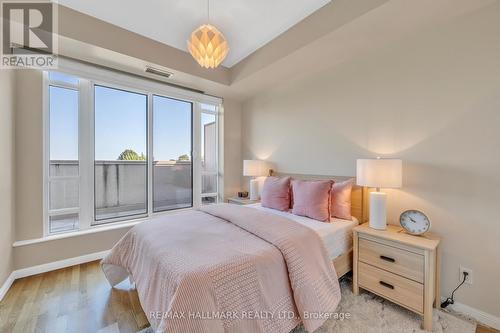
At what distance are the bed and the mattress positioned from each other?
1 centimetres

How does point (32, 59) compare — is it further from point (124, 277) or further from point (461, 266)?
point (461, 266)

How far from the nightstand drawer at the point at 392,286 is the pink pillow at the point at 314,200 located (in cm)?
57

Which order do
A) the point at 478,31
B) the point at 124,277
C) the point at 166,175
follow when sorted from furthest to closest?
1. the point at 166,175
2. the point at 124,277
3. the point at 478,31

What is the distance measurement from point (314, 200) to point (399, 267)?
0.89 metres

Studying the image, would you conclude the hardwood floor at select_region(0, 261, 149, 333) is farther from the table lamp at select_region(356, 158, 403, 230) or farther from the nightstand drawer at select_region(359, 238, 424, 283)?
the table lamp at select_region(356, 158, 403, 230)

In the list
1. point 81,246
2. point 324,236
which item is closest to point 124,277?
point 81,246

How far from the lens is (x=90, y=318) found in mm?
1678

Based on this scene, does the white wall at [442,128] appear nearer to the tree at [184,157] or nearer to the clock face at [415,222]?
the clock face at [415,222]

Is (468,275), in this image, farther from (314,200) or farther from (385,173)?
(314,200)

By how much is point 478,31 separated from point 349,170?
157cm

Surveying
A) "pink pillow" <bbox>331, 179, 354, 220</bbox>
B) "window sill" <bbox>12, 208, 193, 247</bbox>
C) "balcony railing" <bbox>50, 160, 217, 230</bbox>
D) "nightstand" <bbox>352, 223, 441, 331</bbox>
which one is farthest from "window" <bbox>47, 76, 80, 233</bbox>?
"nightstand" <bbox>352, 223, 441, 331</bbox>

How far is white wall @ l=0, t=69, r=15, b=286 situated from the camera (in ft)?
6.41

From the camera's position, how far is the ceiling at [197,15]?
6.55 ft

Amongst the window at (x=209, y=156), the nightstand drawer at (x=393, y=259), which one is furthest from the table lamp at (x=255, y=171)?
the nightstand drawer at (x=393, y=259)
